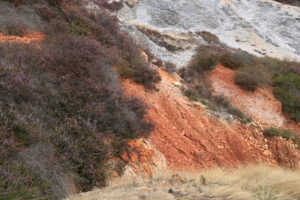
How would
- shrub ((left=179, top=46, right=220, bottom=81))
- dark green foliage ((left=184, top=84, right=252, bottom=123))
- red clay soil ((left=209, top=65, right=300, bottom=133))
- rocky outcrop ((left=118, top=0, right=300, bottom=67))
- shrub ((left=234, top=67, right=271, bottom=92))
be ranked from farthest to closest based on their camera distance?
rocky outcrop ((left=118, top=0, right=300, bottom=67)) → shrub ((left=179, top=46, right=220, bottom=81)) → shrub ((left=234, top=67, right=271, bottom=92)) → red clay soil ((left=209, top=65, right=300, bottom=133)) → dark green foliage ((left=184, top=84, right=252, bottom=123))

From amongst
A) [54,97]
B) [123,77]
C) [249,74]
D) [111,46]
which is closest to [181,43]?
[249,74]

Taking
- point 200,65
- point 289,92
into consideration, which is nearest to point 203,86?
point 200,65

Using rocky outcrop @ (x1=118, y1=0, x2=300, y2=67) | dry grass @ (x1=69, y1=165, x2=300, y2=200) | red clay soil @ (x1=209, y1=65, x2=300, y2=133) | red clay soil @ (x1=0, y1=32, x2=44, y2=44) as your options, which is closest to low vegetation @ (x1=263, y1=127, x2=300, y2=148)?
red clay soil @ (x1=209, y1=65, x2=300, y2=133)

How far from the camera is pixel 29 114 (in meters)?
3.08

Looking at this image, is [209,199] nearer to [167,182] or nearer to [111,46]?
[167,182]

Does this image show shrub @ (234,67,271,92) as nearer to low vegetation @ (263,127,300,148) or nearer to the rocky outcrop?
low vegetation @ (263,127,300,148)

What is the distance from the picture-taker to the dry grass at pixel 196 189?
2.63m

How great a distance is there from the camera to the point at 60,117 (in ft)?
11.4

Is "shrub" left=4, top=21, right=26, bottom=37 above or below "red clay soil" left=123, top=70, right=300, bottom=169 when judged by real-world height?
above

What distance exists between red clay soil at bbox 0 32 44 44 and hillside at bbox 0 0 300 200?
57 millimetres

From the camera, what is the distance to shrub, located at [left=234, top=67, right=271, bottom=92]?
32.0 feet

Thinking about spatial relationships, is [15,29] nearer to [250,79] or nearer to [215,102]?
[215,102]

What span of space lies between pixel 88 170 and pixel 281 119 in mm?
9350

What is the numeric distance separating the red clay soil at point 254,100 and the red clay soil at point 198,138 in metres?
2.01
